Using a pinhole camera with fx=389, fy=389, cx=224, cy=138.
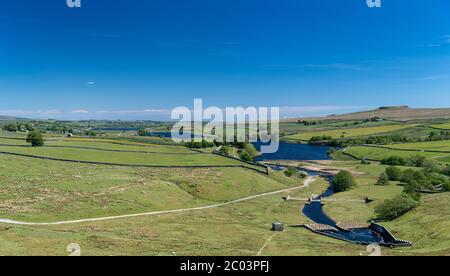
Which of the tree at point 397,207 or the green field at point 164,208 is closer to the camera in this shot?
the green field at point 164,208

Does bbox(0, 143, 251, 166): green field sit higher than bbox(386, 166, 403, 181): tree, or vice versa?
bbox(0, 143, 251, 166): green field

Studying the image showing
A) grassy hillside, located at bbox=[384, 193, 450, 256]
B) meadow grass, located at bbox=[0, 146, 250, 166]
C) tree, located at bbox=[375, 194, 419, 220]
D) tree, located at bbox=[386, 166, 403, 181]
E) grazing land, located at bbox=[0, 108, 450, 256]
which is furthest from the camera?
tree, located at bbox=[386, 166, 403, 181]

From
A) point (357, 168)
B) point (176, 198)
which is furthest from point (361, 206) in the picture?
point (357, 168)

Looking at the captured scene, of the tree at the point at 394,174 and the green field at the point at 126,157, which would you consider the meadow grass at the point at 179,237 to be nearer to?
the green field at the point at 126,157

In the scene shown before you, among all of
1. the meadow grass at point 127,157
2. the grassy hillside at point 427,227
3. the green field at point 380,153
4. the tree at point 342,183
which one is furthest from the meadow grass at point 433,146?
the meadow grass at point 127,157

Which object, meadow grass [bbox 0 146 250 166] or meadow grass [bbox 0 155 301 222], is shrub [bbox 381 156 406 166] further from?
meadow grass [bbox 0 146 250 166]

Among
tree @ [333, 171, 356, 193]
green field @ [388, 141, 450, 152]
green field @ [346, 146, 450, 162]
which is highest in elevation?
green field @ [388, 141, 450, 152]

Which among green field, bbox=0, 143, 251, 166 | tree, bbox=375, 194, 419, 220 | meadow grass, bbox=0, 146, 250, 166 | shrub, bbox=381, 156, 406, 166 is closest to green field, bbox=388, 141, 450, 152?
shrub, bbox=381, 156, 406, 166

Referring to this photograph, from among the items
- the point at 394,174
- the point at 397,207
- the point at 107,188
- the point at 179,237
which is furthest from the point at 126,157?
the point at 394,174
